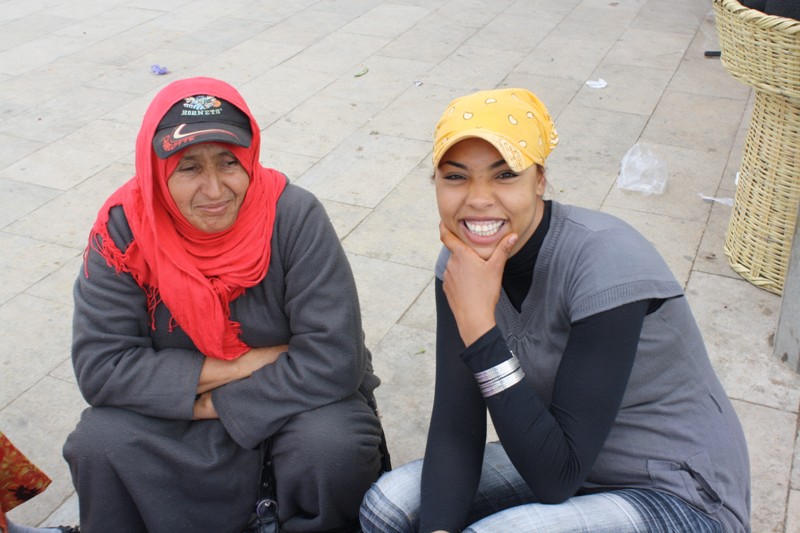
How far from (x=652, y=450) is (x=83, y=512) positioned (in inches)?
60.2

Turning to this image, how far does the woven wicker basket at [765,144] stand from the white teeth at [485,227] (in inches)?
67.2

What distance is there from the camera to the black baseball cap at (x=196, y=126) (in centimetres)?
231

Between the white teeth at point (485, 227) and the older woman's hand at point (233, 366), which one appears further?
the older woman's hand at point (233, 366)

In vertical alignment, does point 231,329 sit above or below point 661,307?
below

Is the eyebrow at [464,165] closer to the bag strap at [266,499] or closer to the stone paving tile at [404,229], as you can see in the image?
the bag strap at [266,499]

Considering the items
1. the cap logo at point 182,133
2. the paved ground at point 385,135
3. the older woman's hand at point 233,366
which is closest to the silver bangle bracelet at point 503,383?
the older woman's hand at point 233,366

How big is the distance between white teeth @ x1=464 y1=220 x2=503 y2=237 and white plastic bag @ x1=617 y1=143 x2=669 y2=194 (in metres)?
2.89

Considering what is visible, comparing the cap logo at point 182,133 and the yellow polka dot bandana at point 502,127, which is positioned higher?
the yellow polka dot bandana at point 502,127

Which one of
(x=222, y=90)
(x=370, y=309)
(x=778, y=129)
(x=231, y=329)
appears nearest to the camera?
(x=222, y=90)

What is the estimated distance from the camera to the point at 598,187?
4809mm

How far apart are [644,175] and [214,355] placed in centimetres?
294

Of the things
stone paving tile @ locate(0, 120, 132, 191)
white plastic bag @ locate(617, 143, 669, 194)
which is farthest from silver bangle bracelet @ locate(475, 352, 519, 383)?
stone paving tile @ locate(0, 120, 132, 191)

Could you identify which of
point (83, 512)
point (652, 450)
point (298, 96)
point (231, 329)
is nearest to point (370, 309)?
point (231, 329)

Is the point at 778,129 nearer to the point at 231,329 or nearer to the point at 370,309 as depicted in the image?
the point at 370,309
